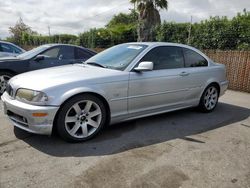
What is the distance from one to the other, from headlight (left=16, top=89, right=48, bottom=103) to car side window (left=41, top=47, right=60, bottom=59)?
393 centimetres

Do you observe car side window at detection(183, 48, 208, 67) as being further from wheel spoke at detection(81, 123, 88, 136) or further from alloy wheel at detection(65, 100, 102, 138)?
wheel spoke at detection(81, 123, 88, 136)

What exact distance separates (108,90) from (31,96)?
1.12 m

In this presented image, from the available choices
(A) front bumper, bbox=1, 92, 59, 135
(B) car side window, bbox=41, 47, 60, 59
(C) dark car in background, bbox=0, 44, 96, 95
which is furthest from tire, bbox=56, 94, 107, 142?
(B) car side window, bbox=41, 47, 60, 59

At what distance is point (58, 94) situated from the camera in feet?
11.7

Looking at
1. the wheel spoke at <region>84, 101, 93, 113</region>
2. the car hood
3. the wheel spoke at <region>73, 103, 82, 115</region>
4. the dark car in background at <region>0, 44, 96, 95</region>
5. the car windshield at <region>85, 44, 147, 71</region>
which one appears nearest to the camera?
the car hood

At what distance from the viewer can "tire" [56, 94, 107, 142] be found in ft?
12.1

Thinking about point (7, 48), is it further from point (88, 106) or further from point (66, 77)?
point (88, 106)

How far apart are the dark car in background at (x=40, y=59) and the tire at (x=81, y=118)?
152 inches

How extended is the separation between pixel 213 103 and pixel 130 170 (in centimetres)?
354

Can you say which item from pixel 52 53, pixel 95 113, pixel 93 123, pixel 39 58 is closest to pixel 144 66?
pixel 95 113

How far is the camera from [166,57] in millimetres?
5023

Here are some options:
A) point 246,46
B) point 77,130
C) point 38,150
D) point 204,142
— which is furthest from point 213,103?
point 246,46

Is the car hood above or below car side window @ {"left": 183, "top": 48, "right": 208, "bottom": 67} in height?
below

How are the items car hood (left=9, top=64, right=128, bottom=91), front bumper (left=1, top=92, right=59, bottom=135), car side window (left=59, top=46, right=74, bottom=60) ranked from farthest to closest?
car side window (left=59, top=46, right=74, bottom=60) < car hood (left=9, top=64, right=128, bottom=91) < front bumper (left=1, top=92, right=59, bottom=135)
